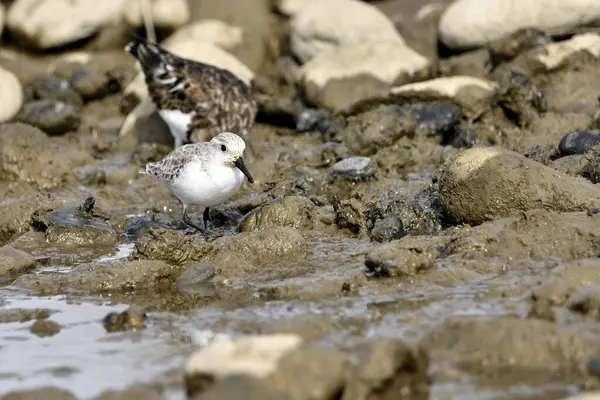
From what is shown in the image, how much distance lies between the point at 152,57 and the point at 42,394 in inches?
295

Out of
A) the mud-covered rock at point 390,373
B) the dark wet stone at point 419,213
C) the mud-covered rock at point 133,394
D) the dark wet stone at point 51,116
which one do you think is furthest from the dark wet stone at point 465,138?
the mud-covered rock at point 133,394

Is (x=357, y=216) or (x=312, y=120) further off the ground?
(x=357, y=216)

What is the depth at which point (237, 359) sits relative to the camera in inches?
203

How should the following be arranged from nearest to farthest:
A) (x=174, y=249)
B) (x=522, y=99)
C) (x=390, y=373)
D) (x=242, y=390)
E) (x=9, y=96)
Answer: (x=242, y=390) < (x=390, y=373) < (x=174, y=249) < (x=522, y=99) < (x=9, y=96)

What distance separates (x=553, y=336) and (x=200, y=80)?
7.25 m

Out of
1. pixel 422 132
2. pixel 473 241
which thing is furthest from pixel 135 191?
pixel 473 241

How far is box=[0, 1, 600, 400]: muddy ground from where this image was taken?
5922 mm

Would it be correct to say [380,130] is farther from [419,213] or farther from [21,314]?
[21,314]

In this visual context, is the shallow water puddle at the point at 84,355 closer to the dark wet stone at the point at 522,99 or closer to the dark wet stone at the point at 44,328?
the dark wet stone at the point at 44,328

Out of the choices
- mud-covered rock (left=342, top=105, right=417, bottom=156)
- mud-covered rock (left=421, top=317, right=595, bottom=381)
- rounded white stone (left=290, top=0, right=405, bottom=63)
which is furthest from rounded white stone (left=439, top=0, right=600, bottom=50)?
mud-covered rock (left=421, top=317, right=595, bottom=381)

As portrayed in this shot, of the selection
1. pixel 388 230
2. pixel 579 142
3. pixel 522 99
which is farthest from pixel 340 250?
pixel 522 99

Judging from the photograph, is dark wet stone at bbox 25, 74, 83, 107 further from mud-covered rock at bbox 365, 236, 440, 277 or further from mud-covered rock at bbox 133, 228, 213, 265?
mud-covered rock at bbox 365, 236, 440, 277

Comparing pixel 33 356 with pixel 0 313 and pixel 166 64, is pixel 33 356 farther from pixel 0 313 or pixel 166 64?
pixel 166 64

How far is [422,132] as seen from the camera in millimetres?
11664
